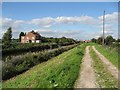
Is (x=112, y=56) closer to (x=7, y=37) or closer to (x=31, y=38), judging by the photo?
(x=7, y=37)

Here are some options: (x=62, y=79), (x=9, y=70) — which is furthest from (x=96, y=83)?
(x=9, y=70)

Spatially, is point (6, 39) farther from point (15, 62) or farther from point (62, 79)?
point (62, 79)

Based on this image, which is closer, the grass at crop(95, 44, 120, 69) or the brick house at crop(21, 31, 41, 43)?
the grass at crop(95, 44, 120, 69)

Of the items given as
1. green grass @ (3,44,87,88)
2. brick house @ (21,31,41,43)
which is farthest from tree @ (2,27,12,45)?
green grass @ (3,44,87,88)

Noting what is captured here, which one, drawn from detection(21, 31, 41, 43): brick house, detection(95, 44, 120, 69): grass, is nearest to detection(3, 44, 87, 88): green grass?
detection(95, 44, 120, 69): grass

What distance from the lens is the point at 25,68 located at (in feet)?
66.3

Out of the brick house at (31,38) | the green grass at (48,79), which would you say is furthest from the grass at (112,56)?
the brick house at (31,38)

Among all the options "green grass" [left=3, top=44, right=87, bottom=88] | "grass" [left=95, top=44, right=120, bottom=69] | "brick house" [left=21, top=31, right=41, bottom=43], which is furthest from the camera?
"brick house" [left=21, top=31, right=41, bottom=43]

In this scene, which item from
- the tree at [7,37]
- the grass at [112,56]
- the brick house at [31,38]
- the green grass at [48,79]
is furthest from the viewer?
the brick house at [31,38]

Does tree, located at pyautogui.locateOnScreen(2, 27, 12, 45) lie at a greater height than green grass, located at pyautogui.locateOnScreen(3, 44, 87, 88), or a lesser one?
greater

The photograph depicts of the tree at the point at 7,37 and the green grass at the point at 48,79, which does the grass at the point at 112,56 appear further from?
the tree at the point at 7,37

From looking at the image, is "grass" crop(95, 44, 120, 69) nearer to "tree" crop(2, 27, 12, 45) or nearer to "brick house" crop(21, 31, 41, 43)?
"tree" crop(2, 27, 12, 45)

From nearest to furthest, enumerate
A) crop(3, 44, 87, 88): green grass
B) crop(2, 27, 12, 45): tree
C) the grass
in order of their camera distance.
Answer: crop(3, 44, 87, 88): green grass, the grass, crop(2, 27, 12, 45): tree

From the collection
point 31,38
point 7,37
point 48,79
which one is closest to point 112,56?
point 48,79
